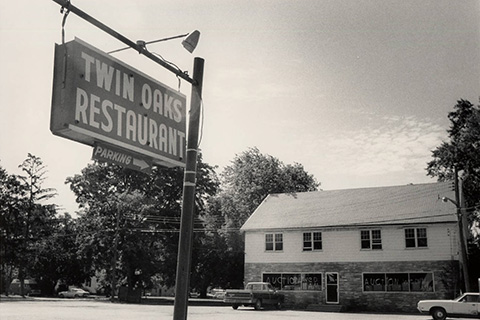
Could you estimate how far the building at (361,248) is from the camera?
108 ft

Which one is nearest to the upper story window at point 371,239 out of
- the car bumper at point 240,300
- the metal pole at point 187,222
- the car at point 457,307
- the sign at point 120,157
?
the car bumper at point 240,300

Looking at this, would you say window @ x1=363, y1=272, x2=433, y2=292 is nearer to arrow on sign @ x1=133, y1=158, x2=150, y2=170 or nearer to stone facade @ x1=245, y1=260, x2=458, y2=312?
stone facade @ x1=245, y1=260, x2=458, y2=312

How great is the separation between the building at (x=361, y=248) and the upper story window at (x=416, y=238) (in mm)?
65

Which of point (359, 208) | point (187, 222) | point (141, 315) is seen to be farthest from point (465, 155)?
point (187, 222)

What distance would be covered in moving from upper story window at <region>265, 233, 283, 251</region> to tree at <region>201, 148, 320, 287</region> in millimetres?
11409

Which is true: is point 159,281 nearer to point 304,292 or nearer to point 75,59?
point 304,292

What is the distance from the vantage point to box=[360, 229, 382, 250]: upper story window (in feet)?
115

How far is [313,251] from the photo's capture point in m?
37.1

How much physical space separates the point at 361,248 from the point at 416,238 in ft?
12.7

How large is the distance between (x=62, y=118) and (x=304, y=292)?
1338 inches

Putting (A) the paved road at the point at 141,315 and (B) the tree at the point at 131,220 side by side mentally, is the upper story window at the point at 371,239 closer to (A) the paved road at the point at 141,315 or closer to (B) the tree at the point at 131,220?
(A) the paved road at the point at 141,315

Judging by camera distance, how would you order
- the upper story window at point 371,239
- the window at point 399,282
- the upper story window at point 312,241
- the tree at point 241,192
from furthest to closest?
the tree at point 241,192 < the upper story window at point 312,241 < the upper story window at point 371,239 < the window at point 399,282

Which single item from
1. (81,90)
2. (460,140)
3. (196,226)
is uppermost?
(460,140)

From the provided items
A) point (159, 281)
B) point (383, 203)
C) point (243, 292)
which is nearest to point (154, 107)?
point (243, 292)
